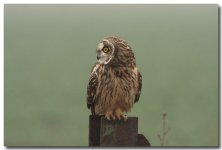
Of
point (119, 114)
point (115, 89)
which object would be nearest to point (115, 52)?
point (115, 89)

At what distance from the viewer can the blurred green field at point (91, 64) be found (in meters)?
2.99

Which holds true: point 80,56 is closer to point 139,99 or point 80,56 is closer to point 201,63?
point 139,99

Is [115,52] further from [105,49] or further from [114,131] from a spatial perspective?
[114,131]

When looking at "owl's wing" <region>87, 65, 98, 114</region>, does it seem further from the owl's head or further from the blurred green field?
the blurred green field

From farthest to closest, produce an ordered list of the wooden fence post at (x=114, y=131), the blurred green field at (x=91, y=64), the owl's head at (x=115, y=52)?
the blurred green field at (x=91, y=64) < the owl's head at (x=115, y=52) < the wooden fence post at (x=114, y=131)

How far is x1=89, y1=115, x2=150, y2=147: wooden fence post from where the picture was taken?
248cm

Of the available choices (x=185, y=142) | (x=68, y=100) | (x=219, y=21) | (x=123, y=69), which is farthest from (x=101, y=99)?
(x=219, y=21)

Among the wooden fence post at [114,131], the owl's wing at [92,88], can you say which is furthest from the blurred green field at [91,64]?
the wooden fence post at [114,131]

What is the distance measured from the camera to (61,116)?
3051 mm

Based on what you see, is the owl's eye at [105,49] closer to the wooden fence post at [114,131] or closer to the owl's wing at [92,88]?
the owl's wing at [92,88]

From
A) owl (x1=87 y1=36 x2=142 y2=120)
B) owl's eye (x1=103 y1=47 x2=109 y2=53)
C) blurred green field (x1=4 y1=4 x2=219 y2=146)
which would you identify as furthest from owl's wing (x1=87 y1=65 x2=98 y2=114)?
blurred green field (x1=4 y1=4 x2=219 y2=146)

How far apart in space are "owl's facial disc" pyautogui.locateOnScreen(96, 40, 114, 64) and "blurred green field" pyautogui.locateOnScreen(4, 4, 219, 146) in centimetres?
30

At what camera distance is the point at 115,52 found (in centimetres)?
262

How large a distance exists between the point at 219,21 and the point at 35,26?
1.04 meters
